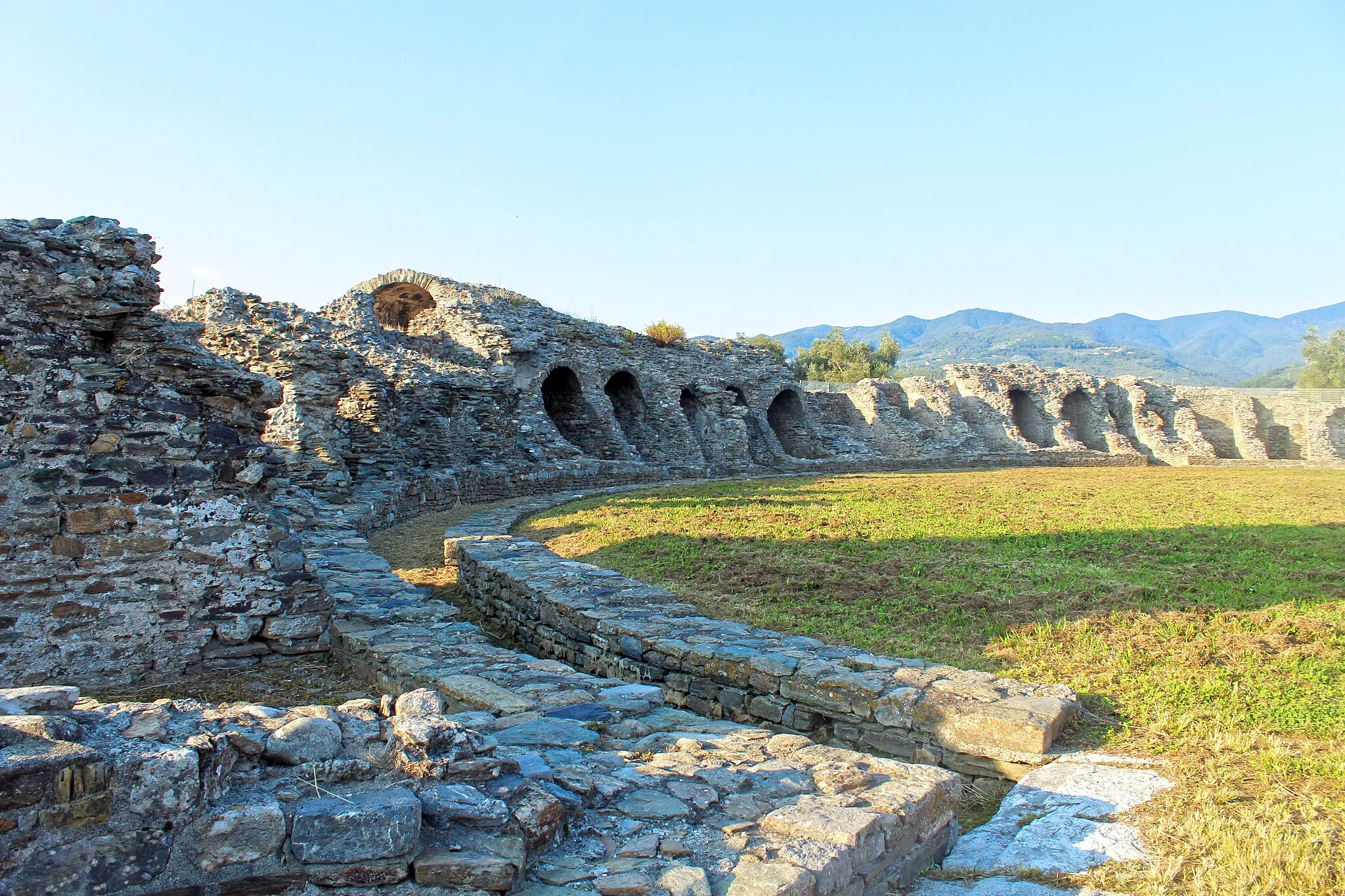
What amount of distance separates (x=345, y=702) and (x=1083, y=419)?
33.1 meters

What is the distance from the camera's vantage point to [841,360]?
5094cm

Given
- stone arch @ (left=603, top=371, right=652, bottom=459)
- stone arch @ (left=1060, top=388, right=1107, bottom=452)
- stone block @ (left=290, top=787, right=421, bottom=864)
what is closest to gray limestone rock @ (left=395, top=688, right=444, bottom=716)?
stone block @ (left=290, top=787, right=421, bottom=864)

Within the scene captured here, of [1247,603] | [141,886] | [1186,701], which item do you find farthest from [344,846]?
[1247,603]

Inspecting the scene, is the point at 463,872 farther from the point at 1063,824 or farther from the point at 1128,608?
the point at 1128,608

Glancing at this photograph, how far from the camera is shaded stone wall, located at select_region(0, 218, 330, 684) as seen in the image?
14.5 ft

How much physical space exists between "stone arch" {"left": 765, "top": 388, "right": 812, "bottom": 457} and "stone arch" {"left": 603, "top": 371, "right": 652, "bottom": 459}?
4.77 metres

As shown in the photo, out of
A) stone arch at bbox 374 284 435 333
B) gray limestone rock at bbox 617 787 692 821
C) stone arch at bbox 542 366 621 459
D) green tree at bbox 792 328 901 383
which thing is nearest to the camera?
gray limestone rock at bbox 617 787 692 821

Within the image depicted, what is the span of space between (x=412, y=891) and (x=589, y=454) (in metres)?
19.0

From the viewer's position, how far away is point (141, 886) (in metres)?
1.94

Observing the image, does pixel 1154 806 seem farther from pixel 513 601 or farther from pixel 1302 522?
pixel 1302 522

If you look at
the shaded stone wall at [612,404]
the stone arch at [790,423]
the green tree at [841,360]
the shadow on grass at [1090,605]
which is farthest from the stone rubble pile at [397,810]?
the green tree at [841,360]

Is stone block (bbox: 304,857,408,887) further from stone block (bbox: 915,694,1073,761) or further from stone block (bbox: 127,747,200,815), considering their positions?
stone block (bbox: 915,694,1073,761)

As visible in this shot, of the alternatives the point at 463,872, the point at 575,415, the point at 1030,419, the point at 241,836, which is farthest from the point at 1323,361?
the point at 241,836

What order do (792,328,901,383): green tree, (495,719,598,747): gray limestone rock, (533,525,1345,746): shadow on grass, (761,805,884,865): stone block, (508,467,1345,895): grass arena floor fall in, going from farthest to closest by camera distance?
(792,328,901,383): green tree, (533,525,1345,746): shadow on grass, (495,719,598,747): gray limestone rock, (508,467,1345,895): grass arena floor, (761,805,884,865): stone block
